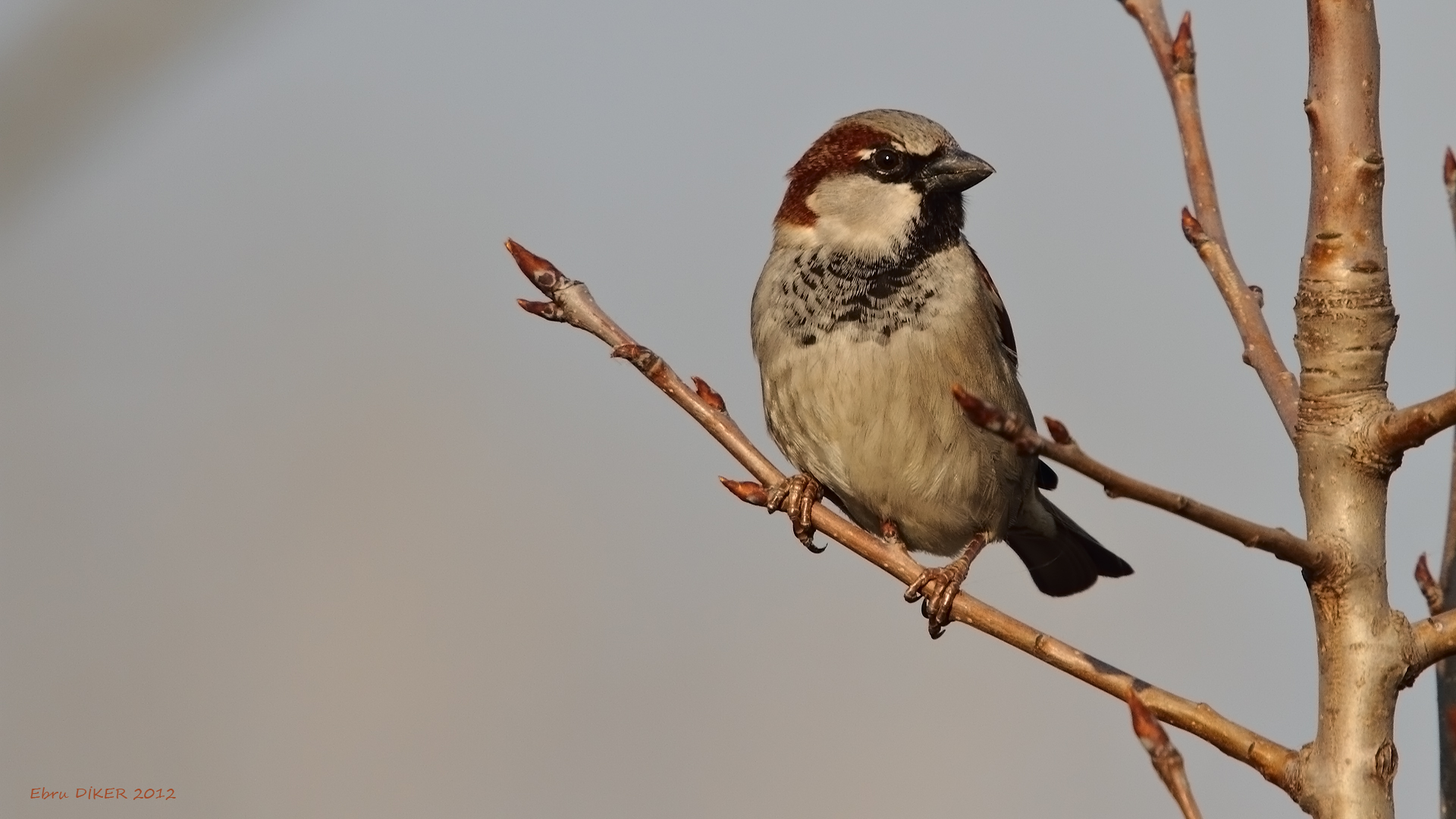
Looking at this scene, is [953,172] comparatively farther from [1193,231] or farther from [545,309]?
[545,309]

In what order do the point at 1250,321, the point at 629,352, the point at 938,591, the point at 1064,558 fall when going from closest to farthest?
the point at 1250,321, the point at 629,352, the point at 938,591, the point at 1064,558

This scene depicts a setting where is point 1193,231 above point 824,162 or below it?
below

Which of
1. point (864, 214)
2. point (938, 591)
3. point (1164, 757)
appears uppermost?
point (864, 214)

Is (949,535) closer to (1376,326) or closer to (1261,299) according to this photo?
(1261,299)

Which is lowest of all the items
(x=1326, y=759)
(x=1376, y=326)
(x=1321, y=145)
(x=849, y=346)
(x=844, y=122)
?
(x=1326, y=759)

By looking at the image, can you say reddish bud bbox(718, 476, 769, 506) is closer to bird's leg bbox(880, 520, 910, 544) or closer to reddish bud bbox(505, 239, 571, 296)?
reddish bud bbox(505, 239, 571, 296)

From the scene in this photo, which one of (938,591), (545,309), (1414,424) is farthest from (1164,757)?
(938,591)

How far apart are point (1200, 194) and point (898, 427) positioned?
1000 mm

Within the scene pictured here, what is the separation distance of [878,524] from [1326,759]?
195cm

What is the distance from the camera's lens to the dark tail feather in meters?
3.93

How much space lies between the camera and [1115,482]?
1.42m

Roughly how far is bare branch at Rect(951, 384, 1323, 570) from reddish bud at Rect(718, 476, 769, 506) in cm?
106

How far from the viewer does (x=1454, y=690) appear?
6.63ft

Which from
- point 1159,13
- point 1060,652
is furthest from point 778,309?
point 1060,652
